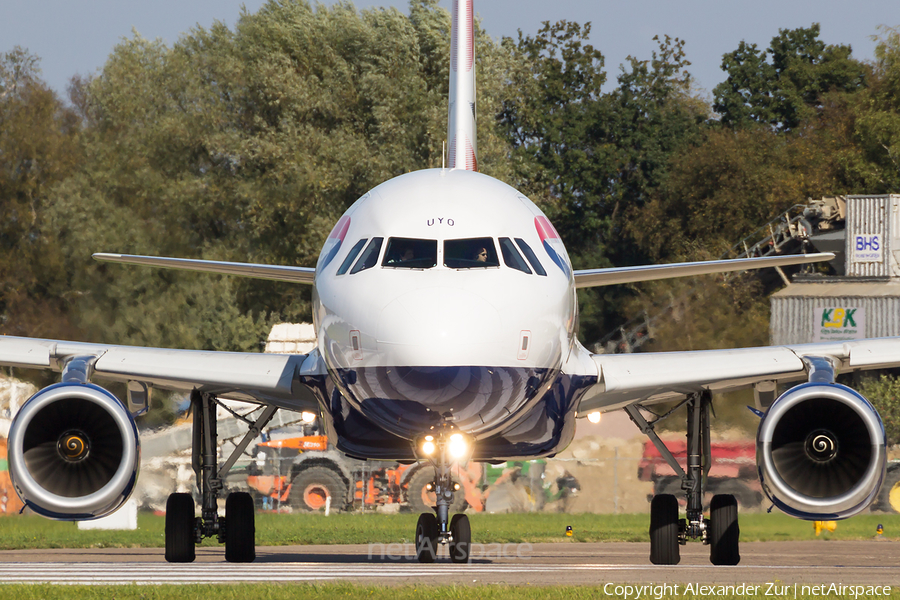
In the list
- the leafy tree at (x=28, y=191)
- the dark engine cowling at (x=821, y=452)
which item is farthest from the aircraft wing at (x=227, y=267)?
the leafy tree at (x=28, y=191)

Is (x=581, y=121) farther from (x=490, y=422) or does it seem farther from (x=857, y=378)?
(x=490, y=422)

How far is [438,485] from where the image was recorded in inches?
521

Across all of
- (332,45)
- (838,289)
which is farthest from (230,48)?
(838,289)

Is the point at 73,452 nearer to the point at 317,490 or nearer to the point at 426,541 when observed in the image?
Result: the point at 426,541

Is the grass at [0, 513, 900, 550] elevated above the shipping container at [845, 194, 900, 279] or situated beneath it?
situated beneath

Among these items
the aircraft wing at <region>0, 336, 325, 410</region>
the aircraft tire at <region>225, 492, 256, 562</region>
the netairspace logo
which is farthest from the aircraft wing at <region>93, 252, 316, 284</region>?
the netairspace logo

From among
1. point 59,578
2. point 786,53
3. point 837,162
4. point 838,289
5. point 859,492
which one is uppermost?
point 786,53

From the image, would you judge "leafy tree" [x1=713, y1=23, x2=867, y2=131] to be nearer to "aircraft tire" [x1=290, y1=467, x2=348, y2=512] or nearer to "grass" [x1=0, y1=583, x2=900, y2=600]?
"aircraft tire" [x1=290, y1=467, x2=348, y2=512]

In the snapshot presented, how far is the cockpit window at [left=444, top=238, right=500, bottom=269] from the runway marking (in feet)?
10.1

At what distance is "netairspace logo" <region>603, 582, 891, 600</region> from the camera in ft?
34.7

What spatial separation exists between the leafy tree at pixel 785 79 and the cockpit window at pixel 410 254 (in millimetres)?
60736

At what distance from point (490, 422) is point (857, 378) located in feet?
106

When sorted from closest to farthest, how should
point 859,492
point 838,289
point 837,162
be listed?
1. point 859,492
2. point 838,289
3. point 837,162

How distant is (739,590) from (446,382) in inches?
115
